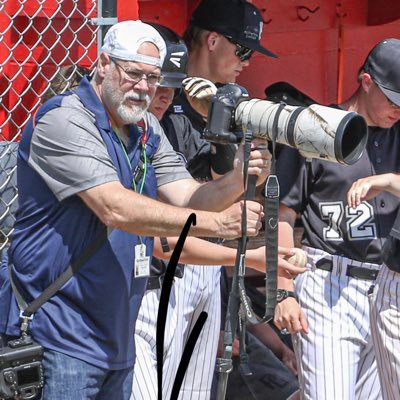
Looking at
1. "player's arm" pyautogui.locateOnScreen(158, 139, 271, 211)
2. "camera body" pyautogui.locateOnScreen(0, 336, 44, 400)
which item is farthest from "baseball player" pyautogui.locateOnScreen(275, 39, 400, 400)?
"camera body" pyautogui.locateOnScreen(0, 336, 44, 400)

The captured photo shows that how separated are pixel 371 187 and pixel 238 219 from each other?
98 centimetres

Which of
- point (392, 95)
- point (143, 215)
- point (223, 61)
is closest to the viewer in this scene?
point (143, 215)

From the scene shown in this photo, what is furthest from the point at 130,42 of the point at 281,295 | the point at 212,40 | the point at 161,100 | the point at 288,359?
the point at 288,359

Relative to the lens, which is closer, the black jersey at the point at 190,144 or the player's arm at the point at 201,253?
the player's arm at the point at 201,253

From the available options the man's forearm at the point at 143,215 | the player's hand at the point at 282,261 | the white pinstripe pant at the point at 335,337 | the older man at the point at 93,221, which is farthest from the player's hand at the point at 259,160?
the white pinstripe pant at the point at 335,337

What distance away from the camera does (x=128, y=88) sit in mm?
3020

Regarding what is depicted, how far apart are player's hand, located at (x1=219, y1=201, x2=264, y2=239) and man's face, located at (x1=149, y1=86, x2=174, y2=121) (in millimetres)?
1019

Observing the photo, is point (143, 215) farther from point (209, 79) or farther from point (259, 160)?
point (209, 79)

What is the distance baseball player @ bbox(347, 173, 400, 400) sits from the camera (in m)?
3.78

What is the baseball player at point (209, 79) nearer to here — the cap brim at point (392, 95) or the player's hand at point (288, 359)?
the cap brim at point (392, 95)

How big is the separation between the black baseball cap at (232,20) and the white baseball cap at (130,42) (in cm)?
118

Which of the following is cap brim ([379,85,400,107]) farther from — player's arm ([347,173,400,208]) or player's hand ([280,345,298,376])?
player's hand ([280,345,298,376])

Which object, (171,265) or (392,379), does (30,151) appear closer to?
(171,265)

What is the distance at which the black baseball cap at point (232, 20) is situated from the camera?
4250 mm
